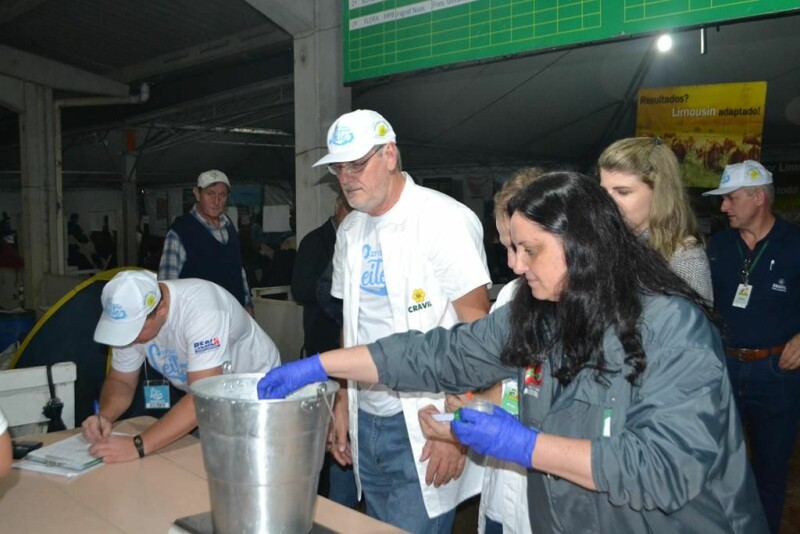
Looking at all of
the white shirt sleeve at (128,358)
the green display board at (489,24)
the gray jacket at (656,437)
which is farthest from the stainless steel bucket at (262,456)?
the green display board at (489,24)

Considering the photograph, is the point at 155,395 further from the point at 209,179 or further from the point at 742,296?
the point at 742,296

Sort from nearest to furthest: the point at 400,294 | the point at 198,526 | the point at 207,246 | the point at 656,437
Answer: the point at 656,437 < the point at 198,526 < the point at 400,294 < the point at 207,246

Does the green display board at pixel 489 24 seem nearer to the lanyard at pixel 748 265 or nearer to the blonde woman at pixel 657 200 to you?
the blonde woman at pixel 657 200

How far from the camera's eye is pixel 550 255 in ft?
4.28

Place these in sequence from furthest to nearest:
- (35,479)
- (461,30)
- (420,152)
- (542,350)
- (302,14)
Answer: (420,152) → (302,14) → (461,30) → (35,479) → (542,350)

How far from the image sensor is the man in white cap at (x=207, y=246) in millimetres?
4078

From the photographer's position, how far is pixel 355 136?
2.01m

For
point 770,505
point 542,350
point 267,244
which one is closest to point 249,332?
point 542,350

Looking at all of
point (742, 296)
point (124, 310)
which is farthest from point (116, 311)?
point (742, 296)

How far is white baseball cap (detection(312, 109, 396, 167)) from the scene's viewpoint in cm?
200

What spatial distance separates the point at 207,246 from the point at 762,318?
9.62 feet

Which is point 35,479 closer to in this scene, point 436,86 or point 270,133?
point 436,86

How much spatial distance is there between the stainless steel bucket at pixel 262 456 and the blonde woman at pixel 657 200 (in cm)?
111

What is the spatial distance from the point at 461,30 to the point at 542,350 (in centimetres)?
236
